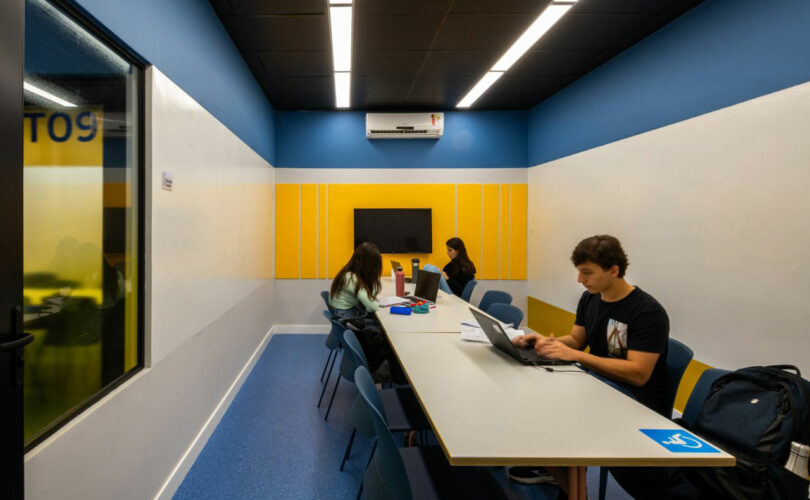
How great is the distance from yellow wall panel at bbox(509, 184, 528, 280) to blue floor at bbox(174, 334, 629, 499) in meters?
3.08

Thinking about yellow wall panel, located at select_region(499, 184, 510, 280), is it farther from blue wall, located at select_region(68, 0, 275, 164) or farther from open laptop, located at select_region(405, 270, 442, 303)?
blue wall, located at select_region(68, 0, 275, 164)

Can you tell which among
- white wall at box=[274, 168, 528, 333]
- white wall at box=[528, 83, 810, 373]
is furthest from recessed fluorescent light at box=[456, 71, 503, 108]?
white wall at box=[528, 83, 810, 373]

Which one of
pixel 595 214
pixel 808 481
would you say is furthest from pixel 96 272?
pixel 595 214

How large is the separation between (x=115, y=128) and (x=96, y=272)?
0.67 metres

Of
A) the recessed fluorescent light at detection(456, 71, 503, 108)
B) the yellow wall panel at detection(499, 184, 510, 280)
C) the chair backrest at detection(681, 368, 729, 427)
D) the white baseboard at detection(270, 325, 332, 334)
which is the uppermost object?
the recessed fluorescent light at detection(456, 71, 503, 108)

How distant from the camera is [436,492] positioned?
1.48 m

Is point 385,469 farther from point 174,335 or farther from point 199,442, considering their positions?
point 199,442

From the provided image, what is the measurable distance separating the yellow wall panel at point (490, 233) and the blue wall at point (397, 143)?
1.43 ft

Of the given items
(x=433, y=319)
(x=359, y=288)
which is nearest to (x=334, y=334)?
(x=359, y=288)

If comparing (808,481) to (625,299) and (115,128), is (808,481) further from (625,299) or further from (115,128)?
(115,128)

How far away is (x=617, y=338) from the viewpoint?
1990 mm

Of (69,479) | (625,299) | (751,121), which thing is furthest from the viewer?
(751,121)

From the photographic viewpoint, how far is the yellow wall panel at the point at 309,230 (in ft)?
18.2

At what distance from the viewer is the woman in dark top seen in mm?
4879
